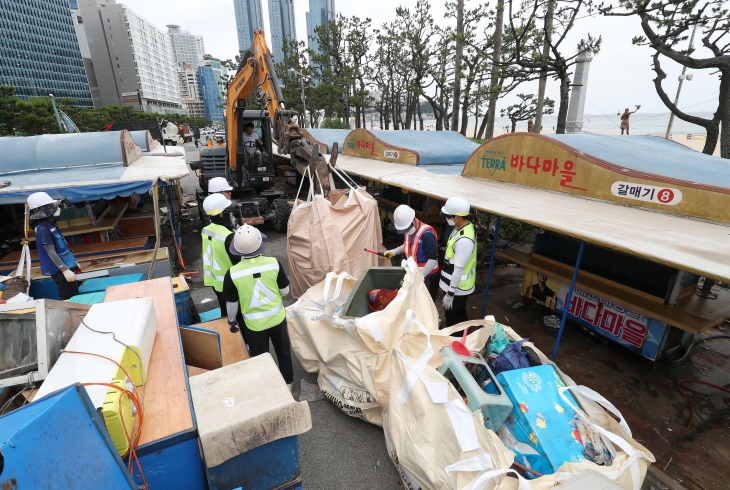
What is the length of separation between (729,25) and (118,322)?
10.4m

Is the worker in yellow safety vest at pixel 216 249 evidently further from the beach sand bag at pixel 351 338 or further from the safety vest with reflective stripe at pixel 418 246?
the safety vest with reflective stripe at pixel 418 246

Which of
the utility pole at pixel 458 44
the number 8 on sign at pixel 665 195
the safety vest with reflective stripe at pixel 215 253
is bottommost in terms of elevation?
the safety vest with reflective stripe at pixel 215 253

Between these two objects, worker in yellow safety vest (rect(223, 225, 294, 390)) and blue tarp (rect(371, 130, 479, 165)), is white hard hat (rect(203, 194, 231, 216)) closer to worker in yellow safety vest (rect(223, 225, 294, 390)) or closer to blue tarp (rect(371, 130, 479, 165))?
worker in yellow safety vest (rect(223, 225, 294, 390))

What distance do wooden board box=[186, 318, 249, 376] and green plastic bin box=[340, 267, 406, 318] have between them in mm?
1112

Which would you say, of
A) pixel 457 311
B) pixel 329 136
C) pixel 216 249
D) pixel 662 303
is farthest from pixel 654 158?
pixel 329 136

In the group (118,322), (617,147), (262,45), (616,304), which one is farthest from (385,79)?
(118,322)

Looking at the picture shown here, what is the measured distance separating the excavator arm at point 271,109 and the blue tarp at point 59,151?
8.57 feet

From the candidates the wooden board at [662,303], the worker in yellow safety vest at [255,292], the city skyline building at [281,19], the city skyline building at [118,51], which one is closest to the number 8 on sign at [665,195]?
the wooden board at [662,303]

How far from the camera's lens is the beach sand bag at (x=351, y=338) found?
306cm

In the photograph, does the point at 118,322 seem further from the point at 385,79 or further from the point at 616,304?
the point at 385,79

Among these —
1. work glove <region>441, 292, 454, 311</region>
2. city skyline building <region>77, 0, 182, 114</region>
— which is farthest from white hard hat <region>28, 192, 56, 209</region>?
city skyline building <region>77, 0, 182, 114</region>

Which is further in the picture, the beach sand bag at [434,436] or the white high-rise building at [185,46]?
the white high-rise building at [185,46]

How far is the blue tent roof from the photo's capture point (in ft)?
13.4

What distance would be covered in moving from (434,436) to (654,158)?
16.2 feet
